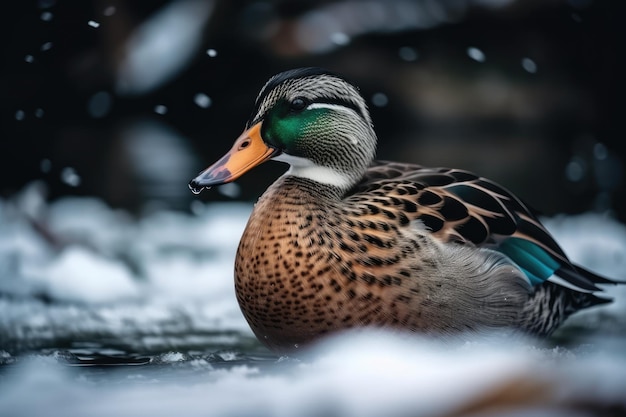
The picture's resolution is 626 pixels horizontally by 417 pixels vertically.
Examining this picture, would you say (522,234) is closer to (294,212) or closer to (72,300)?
(294,212)

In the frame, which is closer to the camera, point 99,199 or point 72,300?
point 72,300

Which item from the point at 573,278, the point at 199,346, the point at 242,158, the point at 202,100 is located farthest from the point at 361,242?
the point at 202,100

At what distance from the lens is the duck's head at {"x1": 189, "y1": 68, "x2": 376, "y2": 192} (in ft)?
10.7

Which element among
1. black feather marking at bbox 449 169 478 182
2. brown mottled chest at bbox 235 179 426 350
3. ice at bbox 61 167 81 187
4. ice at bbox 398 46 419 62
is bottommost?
brown mottled chest at bbox 235 179 426 350

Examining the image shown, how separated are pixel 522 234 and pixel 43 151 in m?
5.08

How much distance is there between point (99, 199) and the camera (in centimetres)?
594

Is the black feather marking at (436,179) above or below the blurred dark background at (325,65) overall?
below

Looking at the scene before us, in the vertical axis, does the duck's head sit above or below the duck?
above

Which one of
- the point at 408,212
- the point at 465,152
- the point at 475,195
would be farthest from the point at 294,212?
the point at 465,152

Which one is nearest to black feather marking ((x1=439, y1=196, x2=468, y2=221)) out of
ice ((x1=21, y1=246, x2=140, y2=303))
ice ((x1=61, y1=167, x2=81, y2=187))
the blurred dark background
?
ice ((x1=21, y1=246, x2=140, y2=303))

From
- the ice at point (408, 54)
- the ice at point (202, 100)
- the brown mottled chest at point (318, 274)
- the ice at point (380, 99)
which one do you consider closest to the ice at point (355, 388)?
the brown mottled chest at point (318, 274)

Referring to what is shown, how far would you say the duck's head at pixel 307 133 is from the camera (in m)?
3.26

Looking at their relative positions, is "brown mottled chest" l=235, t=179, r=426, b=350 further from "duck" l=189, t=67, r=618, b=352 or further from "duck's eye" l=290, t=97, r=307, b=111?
"duck's eye" l=290, t=97, r=307, b=111

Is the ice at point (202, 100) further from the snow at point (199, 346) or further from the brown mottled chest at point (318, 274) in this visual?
the brown mottled chest at point (318, 274)
